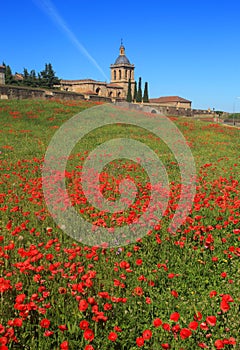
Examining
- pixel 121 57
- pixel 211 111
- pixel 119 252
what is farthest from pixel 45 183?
pixel 121 57

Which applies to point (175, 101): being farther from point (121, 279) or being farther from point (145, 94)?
point (121, 279)

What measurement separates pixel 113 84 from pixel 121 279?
8965 centimetres

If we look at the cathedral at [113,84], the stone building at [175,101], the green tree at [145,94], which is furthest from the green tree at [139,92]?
the stone building at [175,101]

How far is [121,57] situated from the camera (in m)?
98.2

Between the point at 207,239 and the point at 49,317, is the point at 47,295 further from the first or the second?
the point at 207,239

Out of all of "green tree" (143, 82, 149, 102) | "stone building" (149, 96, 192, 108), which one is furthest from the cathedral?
"stone building" (149, 96, 192, 108)

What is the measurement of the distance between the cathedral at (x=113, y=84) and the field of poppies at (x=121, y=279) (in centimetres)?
6702

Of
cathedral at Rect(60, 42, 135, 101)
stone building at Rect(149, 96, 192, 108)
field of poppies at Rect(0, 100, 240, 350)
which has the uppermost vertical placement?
cathedral at Rect(60, 42, 135, 101)

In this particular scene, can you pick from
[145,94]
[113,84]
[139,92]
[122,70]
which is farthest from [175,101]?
[122,70]

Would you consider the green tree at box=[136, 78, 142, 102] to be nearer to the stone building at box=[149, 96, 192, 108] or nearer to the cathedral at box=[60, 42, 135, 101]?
the cathedral at box=[60, 42, 135, 101]

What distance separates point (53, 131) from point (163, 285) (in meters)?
16.7

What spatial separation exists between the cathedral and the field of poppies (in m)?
67.0

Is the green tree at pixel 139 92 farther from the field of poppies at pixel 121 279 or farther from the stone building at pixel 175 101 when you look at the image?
the field of poppies at pixel 121 279

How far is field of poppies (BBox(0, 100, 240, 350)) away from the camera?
3029 mm
